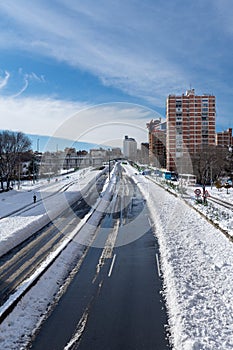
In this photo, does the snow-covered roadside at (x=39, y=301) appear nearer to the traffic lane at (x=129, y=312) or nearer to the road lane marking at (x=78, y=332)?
the road lane marking at (x=78, y=332)

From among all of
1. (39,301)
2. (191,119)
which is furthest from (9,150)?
(191,119)

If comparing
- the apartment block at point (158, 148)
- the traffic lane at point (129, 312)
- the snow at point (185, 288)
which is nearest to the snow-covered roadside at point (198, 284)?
the snow at point (185, 288)

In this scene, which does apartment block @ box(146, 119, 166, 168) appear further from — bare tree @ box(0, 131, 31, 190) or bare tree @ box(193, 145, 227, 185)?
bare tree @ box(0, 131, 31, 190)

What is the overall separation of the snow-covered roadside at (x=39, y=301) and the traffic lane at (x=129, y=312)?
1.38 metres

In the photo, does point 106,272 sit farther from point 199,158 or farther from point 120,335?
point 199,158

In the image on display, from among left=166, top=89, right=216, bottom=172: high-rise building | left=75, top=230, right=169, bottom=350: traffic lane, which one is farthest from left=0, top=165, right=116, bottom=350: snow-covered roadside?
left=166, top=89, right=216, bottom=172: high-rise building

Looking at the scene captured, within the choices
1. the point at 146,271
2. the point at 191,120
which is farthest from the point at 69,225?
the point at 191,120

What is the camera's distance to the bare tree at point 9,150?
48.3 m

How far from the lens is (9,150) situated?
5034 centimetres

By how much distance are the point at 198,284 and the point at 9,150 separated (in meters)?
45.6

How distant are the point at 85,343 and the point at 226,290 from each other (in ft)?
16.2

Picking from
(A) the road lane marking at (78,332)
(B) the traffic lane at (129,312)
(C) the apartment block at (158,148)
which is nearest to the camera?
(A) the road lane marking at (78,332)

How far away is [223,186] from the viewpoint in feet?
161

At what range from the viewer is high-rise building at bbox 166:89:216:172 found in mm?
89188
